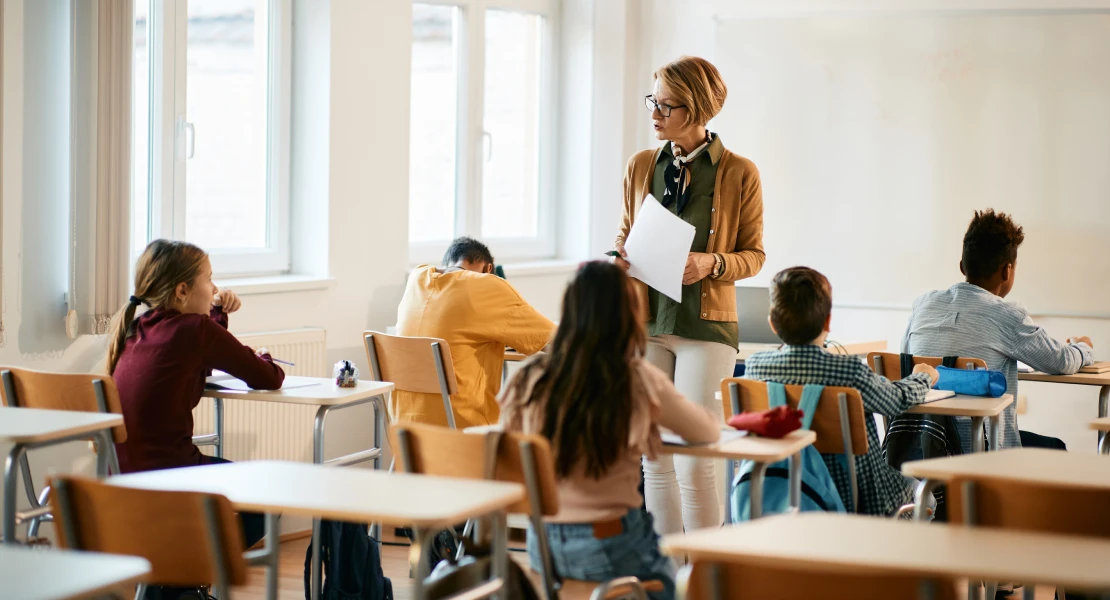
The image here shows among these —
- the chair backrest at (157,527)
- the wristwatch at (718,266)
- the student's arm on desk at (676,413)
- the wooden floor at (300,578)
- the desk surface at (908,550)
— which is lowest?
the wooden floor at (300,578)

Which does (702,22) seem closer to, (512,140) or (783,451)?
(512,140)

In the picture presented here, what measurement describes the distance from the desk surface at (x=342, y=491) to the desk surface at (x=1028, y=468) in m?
0.75

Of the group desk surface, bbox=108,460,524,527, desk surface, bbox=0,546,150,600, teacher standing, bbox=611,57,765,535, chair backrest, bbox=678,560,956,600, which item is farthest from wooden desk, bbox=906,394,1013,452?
desk surface, bbox=0,546,150,600

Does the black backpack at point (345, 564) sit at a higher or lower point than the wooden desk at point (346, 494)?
lower

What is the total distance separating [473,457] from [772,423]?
696mm

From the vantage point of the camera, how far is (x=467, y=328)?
3.80m

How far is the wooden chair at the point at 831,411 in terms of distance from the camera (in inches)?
114

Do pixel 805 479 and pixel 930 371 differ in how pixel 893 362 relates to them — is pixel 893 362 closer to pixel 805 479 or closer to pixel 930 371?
pixel 930 371

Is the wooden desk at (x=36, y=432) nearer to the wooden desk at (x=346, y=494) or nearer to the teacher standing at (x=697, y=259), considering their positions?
the wooden desk at (x=346, y=494)

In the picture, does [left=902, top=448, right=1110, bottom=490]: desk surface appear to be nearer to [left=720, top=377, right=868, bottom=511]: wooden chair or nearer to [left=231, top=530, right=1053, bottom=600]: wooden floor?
[left=720, top=377, right=868, bottom=511]: wooden chair

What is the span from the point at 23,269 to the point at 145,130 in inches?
32.3

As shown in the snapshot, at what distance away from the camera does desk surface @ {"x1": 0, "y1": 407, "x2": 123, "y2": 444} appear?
2.38 metres

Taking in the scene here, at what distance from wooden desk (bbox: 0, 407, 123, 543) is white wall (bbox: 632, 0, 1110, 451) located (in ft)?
13.4

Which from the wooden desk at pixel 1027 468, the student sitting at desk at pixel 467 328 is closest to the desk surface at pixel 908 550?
the wooden desk at pixel 1027 468
